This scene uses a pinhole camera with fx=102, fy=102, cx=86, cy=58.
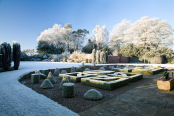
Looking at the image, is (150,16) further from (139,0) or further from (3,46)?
(3,46)

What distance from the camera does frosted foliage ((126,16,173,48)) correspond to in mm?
21297

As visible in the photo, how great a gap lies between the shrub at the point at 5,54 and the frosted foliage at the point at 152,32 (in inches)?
936

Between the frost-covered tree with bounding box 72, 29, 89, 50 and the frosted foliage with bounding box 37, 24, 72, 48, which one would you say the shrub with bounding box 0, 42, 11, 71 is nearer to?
the frosted foliage with bounding box 37, 24, 72, 48

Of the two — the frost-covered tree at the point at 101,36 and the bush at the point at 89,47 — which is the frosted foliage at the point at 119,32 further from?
the bush at the point at 89,47

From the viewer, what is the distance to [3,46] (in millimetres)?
8750

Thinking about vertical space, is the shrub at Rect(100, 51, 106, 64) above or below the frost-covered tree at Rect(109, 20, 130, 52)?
below

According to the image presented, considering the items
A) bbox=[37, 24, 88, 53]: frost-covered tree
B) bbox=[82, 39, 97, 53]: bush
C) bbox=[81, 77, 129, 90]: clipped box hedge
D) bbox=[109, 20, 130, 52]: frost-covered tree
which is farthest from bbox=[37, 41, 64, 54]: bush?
bbox=[81, 77, 129, 90]: clipped box hedge

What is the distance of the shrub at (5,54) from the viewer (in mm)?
8758

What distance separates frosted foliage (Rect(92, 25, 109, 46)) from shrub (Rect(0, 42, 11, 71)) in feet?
95.3

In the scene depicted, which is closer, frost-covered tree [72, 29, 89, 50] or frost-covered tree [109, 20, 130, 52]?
frost-covered tree [109, 20, 130, 52]

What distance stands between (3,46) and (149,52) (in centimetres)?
2419

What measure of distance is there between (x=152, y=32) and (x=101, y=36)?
16.7 meters

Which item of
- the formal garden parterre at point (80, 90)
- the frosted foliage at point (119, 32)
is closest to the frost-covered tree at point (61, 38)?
the frosted foliage at point (119, 32)

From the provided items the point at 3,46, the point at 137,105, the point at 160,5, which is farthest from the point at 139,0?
the point at 3,46
